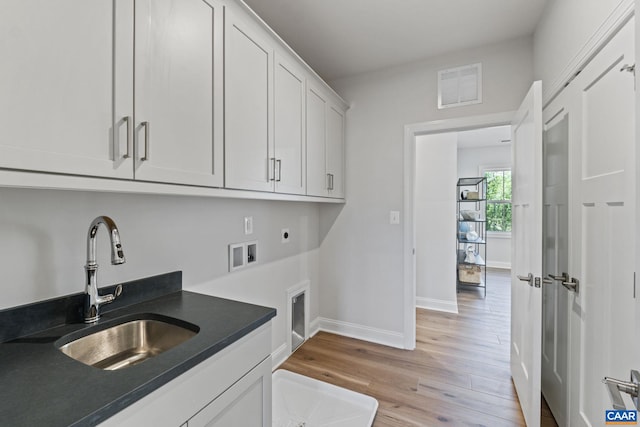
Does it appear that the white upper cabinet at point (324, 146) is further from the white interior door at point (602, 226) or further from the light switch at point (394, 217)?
the white interior door at point (602, 226)

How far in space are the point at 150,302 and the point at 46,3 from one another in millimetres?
1130

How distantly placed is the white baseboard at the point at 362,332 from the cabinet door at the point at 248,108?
1810mm

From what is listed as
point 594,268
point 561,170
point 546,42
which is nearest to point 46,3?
point 594,268

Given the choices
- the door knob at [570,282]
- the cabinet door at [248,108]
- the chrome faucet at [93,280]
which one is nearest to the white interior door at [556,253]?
the door knob at [570,282]

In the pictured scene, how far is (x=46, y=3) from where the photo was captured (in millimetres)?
758

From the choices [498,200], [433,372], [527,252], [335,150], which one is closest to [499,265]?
[498,200]

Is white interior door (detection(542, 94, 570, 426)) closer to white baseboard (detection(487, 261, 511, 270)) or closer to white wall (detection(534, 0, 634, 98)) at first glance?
white wall (detection(534, 0, 634, 98))

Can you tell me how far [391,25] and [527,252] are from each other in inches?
69.4

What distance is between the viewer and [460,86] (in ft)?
7.78

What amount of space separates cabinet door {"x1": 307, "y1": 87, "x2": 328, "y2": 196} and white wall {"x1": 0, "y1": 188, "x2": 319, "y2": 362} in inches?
13.1

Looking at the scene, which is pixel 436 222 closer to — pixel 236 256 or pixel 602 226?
pixel 602 226

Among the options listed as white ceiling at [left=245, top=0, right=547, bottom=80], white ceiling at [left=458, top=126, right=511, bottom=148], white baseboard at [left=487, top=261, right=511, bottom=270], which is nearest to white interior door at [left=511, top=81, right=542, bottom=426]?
white ceiling at [left=245, top=0, right=547, bottom=80]

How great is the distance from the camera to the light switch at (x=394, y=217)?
2.59 m

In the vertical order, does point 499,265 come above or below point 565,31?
below
